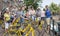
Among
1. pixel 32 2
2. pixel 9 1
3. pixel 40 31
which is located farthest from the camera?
pixel 32 2

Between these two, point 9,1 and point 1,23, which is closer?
point 1,23

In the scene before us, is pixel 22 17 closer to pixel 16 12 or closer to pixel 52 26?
pixel 16 12

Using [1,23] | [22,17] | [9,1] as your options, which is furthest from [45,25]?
[9,1]

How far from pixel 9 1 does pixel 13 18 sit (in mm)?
7370

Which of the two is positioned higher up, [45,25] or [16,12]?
Answer: [16,12]

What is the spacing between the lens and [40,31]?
44.3 ft

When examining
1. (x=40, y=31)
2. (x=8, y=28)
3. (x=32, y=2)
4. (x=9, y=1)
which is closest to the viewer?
(x=8, y=28)

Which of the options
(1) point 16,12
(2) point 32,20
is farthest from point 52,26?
(1) point 16,12

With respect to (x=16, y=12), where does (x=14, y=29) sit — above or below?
below

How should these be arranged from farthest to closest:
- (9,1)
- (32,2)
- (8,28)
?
(32,2) < (9,1) < (8,28)

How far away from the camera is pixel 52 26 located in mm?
13719

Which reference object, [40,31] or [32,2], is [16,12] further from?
[32,2]

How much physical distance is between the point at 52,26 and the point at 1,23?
10.7ft

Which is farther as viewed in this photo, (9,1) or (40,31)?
(9,1)
